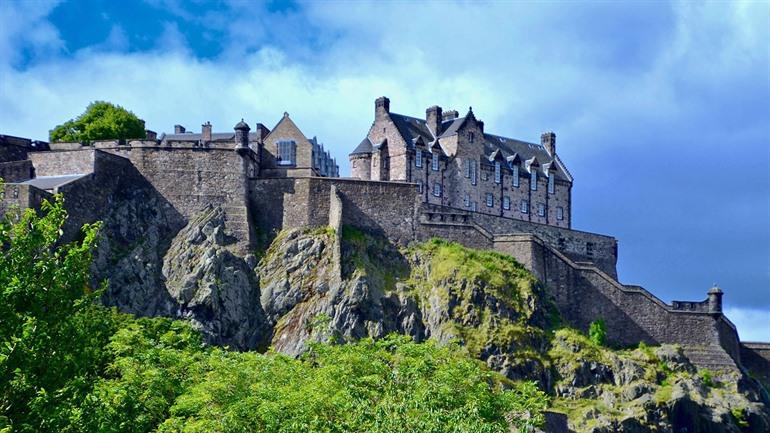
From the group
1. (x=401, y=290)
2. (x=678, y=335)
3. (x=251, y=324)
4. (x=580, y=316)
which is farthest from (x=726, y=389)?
(x=251, y=324)

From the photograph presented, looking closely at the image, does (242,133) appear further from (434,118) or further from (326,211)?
(434,118)

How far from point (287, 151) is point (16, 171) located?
54.3ft

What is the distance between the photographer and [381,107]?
78.0 meters

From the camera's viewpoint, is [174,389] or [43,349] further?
[174,389]

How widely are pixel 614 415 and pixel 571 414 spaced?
7.71 feet

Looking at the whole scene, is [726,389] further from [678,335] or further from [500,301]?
[500,301]

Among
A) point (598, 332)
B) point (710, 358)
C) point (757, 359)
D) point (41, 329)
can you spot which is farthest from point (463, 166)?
point (41, 329)

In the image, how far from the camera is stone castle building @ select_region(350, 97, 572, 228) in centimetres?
7644

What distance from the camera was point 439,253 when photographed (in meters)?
67.1

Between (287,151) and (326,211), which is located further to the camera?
(287,151)

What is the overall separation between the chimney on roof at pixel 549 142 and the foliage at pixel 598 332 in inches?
828

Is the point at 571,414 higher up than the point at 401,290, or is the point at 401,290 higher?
the point at 401,290

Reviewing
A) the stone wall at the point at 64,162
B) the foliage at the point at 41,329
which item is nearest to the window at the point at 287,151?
the stone wall at the point at 64,162

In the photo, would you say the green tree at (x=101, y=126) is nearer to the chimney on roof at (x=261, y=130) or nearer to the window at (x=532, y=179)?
the chimney on roof at (x=261, y=130)
